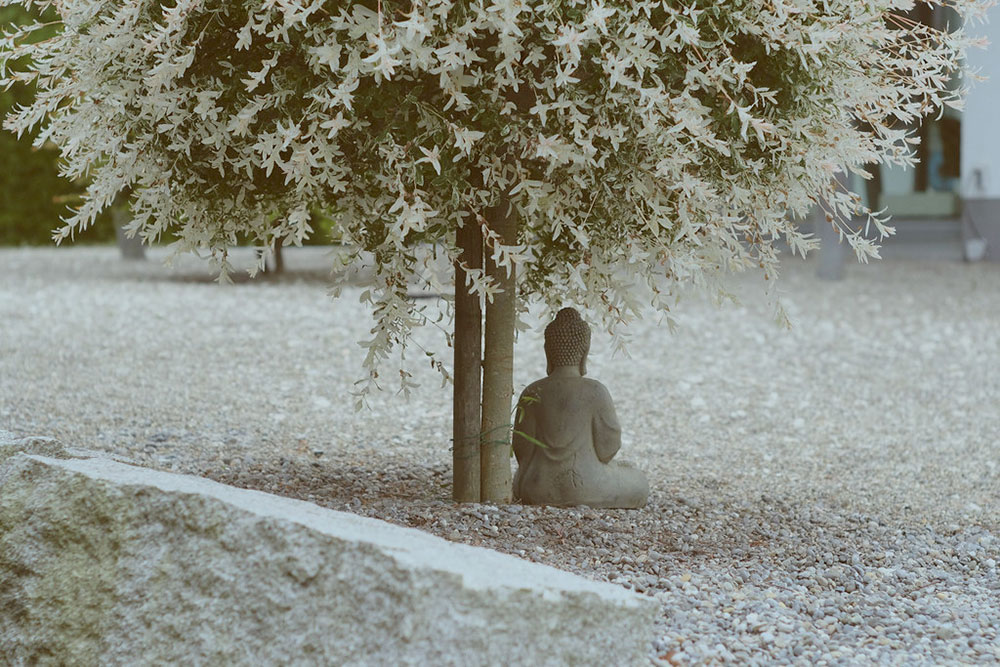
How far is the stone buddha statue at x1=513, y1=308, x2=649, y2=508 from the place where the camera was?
15.5ft

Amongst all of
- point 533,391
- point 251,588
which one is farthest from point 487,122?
point 251,588

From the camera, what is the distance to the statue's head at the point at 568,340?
477 centimetres

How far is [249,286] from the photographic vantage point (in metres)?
13.7

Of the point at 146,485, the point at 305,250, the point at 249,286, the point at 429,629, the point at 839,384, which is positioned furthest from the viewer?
the point at 305,250

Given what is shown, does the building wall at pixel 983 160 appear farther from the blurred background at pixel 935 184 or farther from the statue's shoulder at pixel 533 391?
the statue's shoulder at pixel 533 391

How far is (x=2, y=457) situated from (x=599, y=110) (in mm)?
2104

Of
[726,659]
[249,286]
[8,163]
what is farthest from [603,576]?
[8,163]

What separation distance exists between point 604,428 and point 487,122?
146 centimetres

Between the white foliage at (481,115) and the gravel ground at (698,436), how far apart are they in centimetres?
99

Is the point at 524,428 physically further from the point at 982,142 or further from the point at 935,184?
the point at 935,184

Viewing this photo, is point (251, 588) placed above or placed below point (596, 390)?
below

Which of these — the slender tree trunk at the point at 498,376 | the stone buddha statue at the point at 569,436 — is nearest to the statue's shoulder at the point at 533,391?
the stone buddha statue at the point at 569,436

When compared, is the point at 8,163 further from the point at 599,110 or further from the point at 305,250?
the point at 599,110

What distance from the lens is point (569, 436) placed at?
4.70 m
